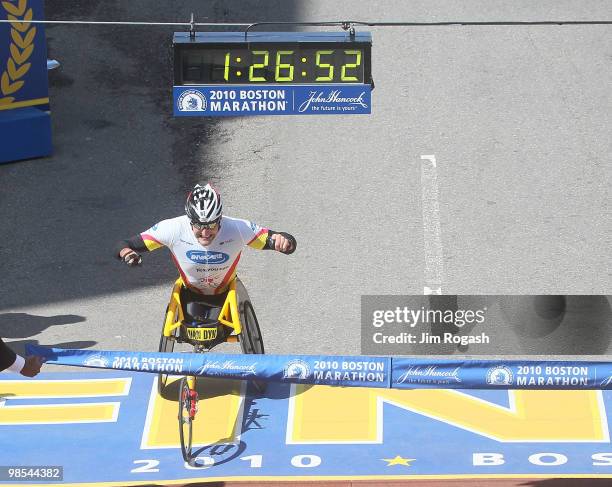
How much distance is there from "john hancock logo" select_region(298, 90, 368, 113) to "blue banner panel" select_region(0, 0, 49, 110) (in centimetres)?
532

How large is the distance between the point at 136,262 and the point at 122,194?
623 centimetres

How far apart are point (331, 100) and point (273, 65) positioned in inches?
29.9

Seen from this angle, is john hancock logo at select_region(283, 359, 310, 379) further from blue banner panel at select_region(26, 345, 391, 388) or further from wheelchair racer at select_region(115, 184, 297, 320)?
wheelchair racer at select_region(115, 184, 297, 320)

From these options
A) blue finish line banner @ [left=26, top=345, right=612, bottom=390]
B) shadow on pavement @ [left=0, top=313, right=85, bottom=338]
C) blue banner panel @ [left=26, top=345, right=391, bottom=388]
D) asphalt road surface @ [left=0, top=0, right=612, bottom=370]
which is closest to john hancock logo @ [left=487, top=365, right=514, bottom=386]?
blue finish line banner @ [left=26, top=345, right=612, bottom=390]

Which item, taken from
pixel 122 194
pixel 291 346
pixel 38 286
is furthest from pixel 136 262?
pixel 122 194

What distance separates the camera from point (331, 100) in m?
14.3

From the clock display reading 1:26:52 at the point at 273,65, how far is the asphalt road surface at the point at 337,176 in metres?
2.71

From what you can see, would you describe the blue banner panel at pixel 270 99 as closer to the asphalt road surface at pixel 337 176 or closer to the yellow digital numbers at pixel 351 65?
the yellow digital numbers at pixel 351 65

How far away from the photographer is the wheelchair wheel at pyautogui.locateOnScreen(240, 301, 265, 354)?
12.6 metres

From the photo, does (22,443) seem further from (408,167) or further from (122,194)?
(408,167)

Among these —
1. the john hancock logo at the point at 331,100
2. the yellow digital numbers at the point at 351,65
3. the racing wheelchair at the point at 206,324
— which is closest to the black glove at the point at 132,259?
the racing wheelchair at the point at 206,324

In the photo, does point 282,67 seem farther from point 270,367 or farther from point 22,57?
point 22,57

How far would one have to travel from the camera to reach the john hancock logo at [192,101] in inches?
561

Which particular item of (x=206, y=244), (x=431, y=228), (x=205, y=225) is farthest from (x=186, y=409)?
(x=431, y=228)
